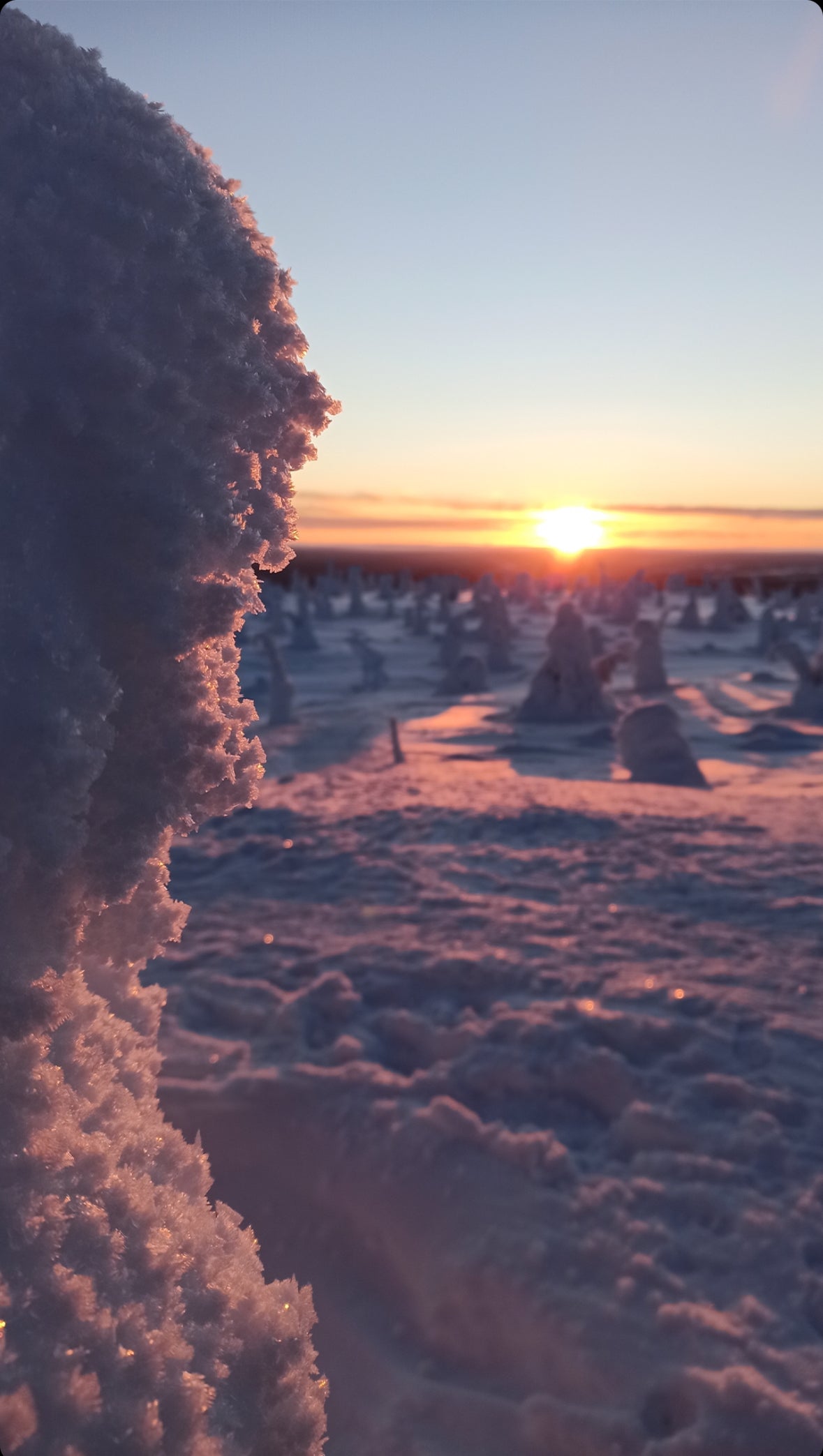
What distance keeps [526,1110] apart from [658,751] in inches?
258

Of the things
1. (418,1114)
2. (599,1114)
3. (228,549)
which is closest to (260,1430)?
(228,549)

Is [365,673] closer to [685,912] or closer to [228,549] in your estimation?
[685,912]

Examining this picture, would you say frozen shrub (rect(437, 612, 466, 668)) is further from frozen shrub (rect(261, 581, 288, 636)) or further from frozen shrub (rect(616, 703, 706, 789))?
frozen shrub (rect(616, 703, 706, 789))

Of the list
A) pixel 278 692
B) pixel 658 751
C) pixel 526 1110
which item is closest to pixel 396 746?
pixel 658 751

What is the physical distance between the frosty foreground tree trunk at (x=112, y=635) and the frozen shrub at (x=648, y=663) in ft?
54.6

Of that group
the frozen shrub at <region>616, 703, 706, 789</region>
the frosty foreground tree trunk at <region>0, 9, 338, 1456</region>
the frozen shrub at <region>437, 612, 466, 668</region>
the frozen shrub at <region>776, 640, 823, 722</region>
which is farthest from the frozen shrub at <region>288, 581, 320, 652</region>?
the frosty foreground tree trunk at <region>0, 9, 338, 1456</region>

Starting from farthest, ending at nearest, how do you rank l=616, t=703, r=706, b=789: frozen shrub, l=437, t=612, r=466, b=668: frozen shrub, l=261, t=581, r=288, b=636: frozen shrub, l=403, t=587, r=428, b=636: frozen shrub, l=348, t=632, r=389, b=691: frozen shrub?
l=403, t=587, r=428, b=636: frozen shrub
l=261, t=581, r=288, b=636: frozen shrub
l=437, t=612, r=466, b=668: frozen shrub
l=348, t=632, r=389, b=691: frozen shrub
l=616, t=703, r=706, b=789: frozen shrub

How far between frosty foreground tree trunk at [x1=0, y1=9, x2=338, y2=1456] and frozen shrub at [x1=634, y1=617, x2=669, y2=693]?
1665 cm

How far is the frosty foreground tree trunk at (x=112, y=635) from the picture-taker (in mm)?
1375

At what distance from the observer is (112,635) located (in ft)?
5.01

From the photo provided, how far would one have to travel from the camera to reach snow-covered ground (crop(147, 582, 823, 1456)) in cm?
274

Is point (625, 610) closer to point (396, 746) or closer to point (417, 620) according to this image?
point (417, 620)

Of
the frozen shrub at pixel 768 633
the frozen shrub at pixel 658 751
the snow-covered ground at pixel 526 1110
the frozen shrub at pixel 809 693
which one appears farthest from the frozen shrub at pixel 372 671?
the snow-covered ground at pixel 526 1110

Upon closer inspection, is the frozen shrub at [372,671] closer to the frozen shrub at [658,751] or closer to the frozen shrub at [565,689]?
the frozen shrub at [565,689]
